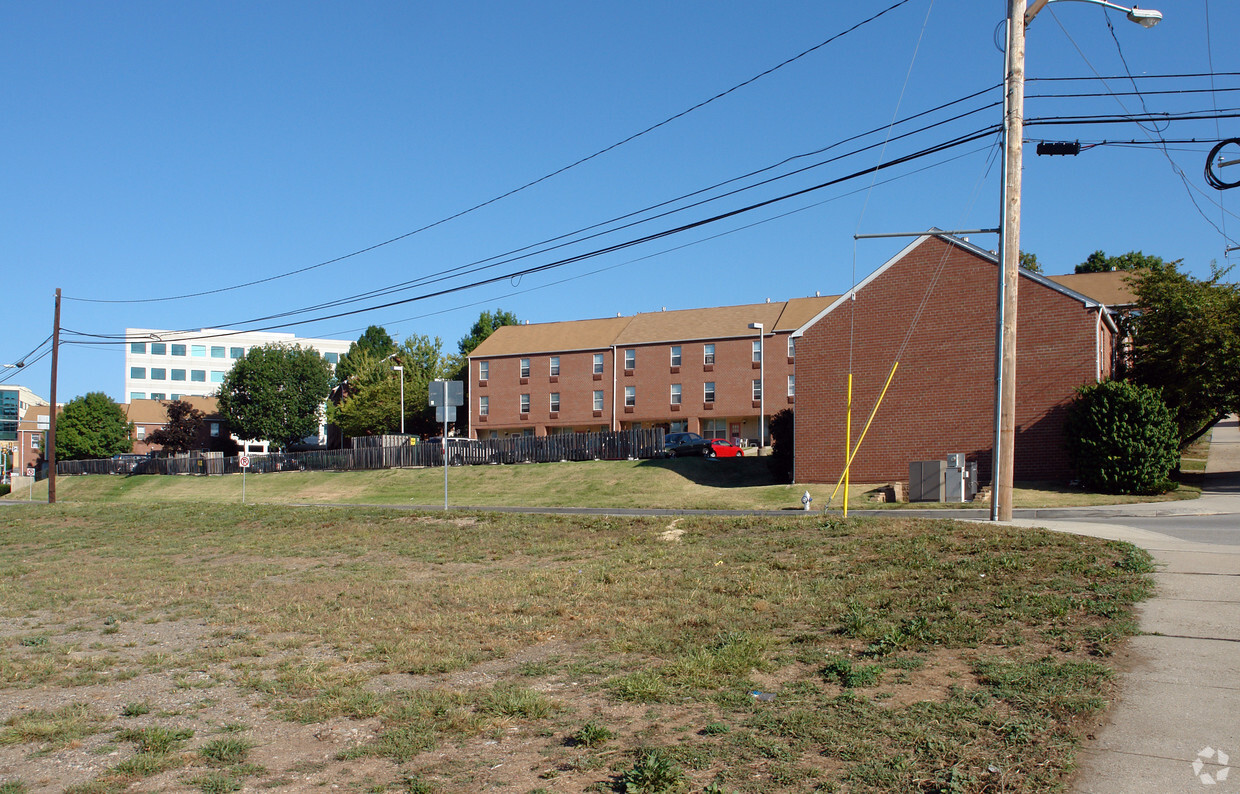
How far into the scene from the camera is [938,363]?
32750 mm

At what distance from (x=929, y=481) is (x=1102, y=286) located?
29985mm

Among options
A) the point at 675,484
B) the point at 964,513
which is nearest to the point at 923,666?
the point at 964,513

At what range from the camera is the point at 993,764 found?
5.17 meters

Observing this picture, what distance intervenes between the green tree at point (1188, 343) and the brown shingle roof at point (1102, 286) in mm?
12609

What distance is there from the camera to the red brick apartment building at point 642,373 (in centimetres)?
6475

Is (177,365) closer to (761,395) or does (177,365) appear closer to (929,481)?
(761,395)

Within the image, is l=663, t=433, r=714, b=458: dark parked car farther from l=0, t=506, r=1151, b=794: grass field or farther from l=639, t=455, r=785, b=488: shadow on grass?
l=0, t=506, r=1151, b=794: grass field

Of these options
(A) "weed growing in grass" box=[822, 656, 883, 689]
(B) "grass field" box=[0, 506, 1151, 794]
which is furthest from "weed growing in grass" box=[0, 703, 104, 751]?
(A) "weed growing in grass" box=[822, 656, 883, 689]

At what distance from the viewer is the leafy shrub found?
26703 mm

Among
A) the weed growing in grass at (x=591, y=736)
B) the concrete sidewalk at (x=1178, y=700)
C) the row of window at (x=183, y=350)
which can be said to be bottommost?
the weed growing in grass at (x=591, y=736)

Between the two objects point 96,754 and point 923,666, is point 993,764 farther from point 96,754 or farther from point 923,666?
point 96,754

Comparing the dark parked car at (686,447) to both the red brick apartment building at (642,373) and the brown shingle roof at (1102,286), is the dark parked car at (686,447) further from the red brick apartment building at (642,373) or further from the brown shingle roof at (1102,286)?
the brown shingle roof at (1102,286)

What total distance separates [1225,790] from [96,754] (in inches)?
269

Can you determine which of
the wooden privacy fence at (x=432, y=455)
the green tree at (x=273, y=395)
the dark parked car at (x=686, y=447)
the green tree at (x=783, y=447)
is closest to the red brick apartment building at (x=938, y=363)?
the green tree at (x=783, y=447)
